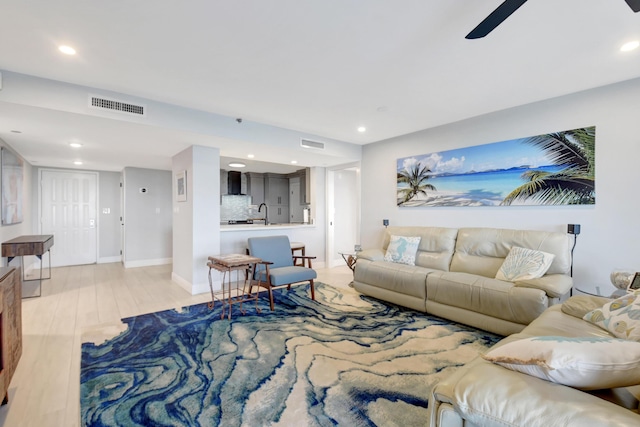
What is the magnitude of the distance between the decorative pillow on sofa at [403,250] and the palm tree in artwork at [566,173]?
1393 mm

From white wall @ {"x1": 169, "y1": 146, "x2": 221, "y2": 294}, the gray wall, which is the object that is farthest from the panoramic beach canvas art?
the gray wall

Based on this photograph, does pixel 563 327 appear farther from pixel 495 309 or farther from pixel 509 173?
pixel 509 173

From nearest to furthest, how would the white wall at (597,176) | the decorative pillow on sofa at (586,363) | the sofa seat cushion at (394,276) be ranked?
the decorative pillow on sofa at (586,363) → the white wall at (597,176) → the sofa seat cushion at (394,276)

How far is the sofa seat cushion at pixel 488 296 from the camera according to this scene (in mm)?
2553

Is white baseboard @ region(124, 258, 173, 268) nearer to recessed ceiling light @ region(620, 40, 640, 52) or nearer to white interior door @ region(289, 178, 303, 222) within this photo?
white interior door @ region(289, 178, 303, 222)

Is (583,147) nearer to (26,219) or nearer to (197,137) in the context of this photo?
(197,137)

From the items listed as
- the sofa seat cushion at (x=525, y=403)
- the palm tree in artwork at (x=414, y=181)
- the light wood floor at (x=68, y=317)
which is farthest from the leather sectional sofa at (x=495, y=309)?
the light wood floor at (x=68, y=317)

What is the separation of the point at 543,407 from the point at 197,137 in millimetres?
3974

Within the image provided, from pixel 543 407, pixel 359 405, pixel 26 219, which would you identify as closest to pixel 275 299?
pixel 359 405

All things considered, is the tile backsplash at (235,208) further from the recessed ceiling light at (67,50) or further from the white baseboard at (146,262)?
the recessed ceiling light at (67,50)

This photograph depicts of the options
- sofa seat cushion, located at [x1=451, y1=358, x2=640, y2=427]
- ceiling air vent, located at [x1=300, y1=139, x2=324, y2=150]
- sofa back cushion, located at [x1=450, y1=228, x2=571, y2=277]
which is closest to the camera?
sofa seat cushion, located at [x1=451, y1=358, x2=640, y2=427]

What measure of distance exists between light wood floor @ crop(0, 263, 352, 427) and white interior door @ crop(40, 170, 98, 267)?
1.38ft

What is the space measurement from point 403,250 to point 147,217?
5.52 metres

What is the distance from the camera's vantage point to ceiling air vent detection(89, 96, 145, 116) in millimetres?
2854
